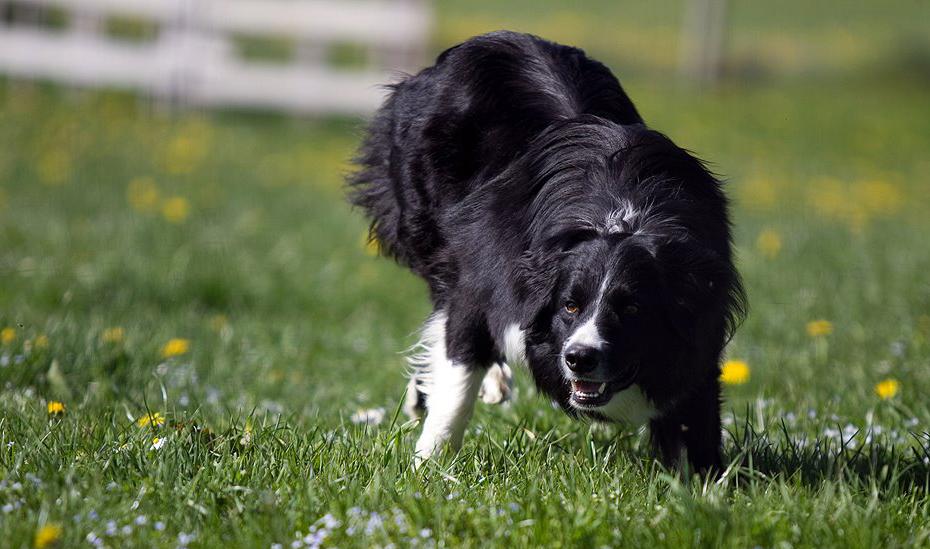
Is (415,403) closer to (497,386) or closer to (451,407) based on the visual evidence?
(497,386)

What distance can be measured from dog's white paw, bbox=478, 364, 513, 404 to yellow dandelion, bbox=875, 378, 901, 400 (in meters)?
1.38

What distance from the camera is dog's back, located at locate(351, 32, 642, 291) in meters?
3.84

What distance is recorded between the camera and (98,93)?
13.3 meters

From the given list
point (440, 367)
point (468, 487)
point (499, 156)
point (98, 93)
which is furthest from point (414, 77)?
point (98, 93)

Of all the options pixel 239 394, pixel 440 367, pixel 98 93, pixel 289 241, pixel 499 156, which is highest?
pixel 499 156

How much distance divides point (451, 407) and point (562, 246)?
70 centimetres

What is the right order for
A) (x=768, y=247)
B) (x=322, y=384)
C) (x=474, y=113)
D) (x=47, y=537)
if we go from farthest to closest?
(x=768, y=247) < (x=322, y=384) < (x=474, y=113) < (x=47, y=537)

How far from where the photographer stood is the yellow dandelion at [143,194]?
7.75 metres

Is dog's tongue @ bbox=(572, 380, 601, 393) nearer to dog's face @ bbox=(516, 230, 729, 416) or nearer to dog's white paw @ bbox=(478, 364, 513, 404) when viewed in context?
dog's face @ bbox=(516, 230, 729, 416)

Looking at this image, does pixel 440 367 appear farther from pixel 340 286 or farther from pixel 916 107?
pixel 916 107

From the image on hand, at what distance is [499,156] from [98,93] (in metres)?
10.7

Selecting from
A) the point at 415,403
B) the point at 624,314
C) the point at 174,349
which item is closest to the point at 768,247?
the point at 415,403

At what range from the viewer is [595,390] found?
3221mm

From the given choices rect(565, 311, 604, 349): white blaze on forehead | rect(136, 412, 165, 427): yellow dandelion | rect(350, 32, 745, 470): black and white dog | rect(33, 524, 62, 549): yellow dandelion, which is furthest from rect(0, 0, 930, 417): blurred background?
rect(33, 524, 62, 549): yellow dandelion
